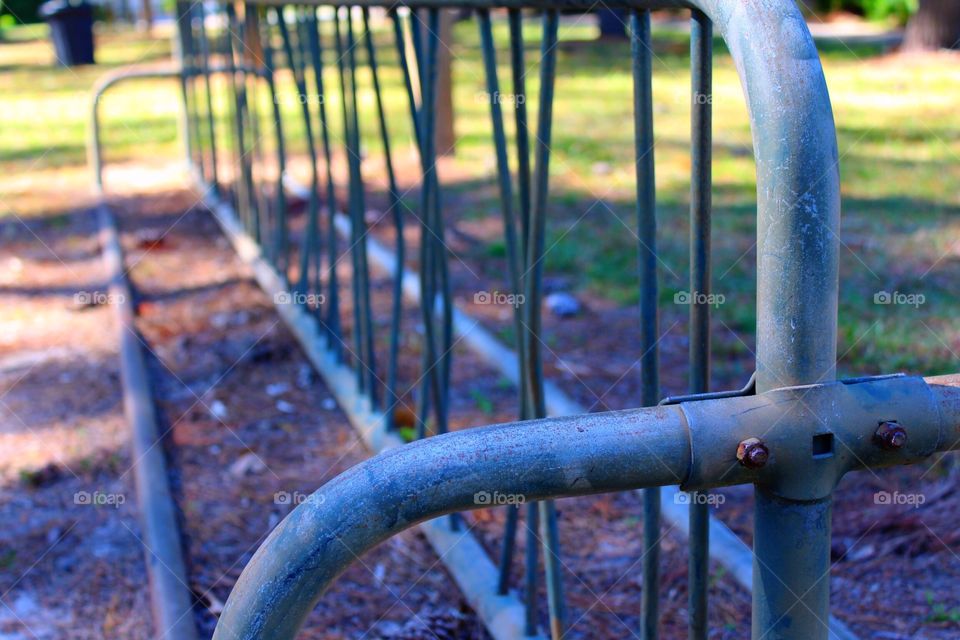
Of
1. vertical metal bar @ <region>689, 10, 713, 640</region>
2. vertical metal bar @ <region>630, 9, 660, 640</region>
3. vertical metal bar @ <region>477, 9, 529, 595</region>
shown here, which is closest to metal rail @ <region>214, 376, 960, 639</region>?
vertical metal bar @ <region>689, 10, 713, 640</region>

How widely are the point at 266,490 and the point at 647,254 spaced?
1654 mm

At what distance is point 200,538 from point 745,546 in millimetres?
1324

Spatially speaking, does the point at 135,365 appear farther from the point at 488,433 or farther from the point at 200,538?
the point at 488,433

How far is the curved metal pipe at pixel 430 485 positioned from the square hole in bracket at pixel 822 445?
11 centimetres

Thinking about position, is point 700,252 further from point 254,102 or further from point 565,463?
point 254,102

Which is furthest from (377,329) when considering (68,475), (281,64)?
(281,64)

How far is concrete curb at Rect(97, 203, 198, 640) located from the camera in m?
2.16

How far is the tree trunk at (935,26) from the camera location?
1001 cm

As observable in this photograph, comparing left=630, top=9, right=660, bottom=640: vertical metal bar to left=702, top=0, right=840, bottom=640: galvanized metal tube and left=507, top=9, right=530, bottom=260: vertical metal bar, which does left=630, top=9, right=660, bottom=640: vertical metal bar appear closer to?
left=507, top=9, right=530, bottom=260: vertical metal bar

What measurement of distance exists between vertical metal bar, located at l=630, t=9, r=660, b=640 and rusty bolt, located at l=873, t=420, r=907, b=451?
24.7 inches

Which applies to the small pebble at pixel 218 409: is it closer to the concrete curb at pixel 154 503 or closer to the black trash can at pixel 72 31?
the concrete curb at pixel 154 503

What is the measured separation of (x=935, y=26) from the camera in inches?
396

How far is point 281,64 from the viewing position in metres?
13.0

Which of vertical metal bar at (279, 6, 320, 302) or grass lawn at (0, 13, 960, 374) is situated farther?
grass lawn at (0, 13, 960, 374)
